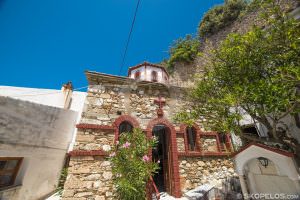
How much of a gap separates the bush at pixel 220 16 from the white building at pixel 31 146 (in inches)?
752

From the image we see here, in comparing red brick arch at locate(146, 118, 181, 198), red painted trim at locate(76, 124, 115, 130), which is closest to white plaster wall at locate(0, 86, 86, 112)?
red painted trim at locate(76, 124, 115, 130)

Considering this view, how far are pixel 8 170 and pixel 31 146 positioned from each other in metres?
1.03

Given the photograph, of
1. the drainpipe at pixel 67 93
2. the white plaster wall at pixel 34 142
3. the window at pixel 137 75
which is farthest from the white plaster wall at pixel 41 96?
the window at pixel 137 75

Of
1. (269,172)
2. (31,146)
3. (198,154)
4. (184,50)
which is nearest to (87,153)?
(31,146)

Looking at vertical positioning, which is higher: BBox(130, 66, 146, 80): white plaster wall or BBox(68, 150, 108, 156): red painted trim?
BBox(130, 66, 146, 80): white plaster wall

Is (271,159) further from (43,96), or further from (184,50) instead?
(184,50)

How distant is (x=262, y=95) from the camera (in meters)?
3.76

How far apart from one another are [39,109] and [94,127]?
9.37ft

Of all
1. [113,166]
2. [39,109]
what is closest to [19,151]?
[39,109]

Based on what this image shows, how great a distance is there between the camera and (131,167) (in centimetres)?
457

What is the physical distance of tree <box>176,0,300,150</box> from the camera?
3.72 m

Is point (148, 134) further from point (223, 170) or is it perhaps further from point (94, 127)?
point (223, 170)

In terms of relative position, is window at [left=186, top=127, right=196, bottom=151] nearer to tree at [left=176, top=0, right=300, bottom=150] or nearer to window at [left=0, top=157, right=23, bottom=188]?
tree at [left=176, top=0, right=300, bottom=150]

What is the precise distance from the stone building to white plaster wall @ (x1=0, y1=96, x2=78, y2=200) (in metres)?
2.26
